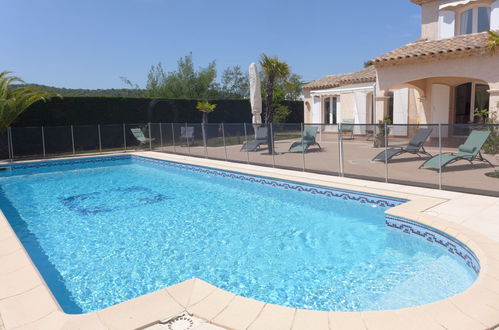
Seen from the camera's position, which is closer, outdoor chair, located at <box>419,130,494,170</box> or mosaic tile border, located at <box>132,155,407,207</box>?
mosaic tile border, located at <box>132,155,407,207</box>

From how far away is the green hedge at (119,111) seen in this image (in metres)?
17.5

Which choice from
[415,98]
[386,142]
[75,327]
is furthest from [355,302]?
[415,98]

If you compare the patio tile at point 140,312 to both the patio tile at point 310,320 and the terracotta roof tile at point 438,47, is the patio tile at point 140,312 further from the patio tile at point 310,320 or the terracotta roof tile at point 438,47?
the terracotta roof tile at point 438,47

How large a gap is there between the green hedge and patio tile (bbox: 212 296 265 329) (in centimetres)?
1753

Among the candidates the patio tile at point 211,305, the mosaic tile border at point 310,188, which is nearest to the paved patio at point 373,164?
the mosaic tile border at point 310,188

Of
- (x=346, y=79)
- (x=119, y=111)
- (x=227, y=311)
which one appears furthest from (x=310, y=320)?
(x=346, y=79)

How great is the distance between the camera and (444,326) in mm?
2705

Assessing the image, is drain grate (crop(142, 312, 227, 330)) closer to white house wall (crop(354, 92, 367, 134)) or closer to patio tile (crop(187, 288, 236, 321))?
patio tile (crop(187, 288, 236, 321))

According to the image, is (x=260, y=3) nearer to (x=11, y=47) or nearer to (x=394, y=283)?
(x=11, y=47)

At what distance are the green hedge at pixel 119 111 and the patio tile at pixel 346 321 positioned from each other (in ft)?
59.8

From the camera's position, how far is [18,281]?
3773 mm

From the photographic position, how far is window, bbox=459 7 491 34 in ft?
45.5

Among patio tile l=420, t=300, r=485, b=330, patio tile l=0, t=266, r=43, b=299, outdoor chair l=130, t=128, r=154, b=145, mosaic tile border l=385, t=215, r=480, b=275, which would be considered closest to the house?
mosaic tile border l=385, t=215, r=480, b=275

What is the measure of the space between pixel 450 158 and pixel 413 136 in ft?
4.64
